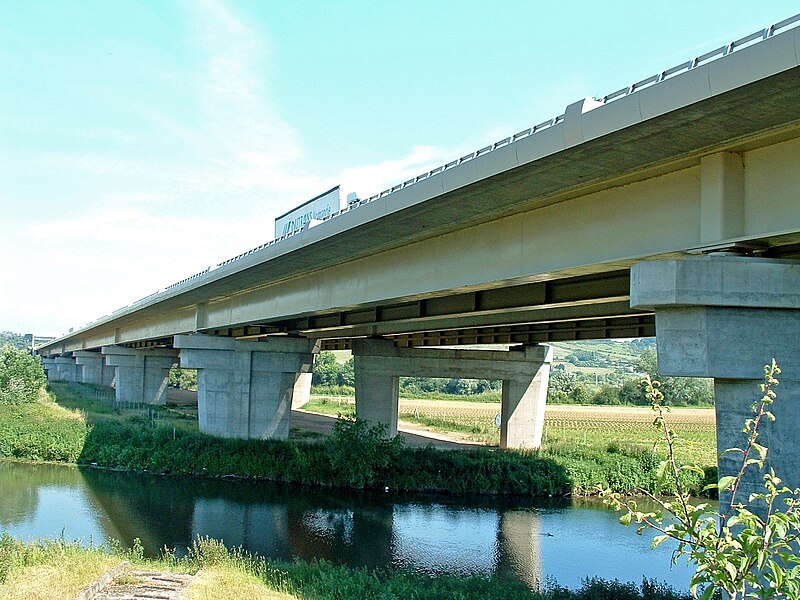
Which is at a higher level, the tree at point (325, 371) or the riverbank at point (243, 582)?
the tree at point (325, 371)

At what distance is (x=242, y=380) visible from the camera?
A: 41375 mm

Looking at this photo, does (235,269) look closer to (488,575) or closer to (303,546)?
(303,546)

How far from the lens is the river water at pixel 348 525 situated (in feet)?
73.5

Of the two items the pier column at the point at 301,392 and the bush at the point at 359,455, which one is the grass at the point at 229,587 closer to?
the bush at the point at 359,455

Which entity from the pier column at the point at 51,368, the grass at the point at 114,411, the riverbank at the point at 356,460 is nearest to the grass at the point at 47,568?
the riverbank at the point at 356,460

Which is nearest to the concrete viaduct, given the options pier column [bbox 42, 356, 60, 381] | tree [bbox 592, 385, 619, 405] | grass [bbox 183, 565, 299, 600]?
grass [bbox 183, 565, 299, 600]

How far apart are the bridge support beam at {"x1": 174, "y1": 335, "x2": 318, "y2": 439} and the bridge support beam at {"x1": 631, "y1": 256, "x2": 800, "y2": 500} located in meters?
31.8

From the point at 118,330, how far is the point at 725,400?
61633mm

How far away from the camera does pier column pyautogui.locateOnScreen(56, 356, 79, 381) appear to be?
10931 cm

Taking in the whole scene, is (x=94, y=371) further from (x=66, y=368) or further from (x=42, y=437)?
(x=42, y=437)

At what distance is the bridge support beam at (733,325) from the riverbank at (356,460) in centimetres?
2241

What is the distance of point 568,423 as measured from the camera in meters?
67.1

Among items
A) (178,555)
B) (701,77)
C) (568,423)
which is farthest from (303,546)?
(568,423)

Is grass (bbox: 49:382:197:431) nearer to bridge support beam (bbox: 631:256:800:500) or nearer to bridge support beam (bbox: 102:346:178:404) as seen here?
bridge support beam (bbox: 102:346:178:404)
